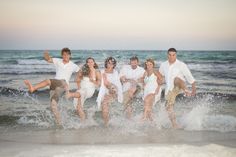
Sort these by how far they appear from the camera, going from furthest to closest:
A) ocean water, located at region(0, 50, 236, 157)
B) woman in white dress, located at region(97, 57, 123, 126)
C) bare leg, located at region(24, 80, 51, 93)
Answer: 1. woman in white dress, located at region(97, 57, 123, 126)
2. bare leg, located at region(24, 80, 51, 93)
3. ocean water, located at region(0, 50, 236, 157)

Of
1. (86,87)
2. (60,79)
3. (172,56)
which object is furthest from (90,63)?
(172,56)

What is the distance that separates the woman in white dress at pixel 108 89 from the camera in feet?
25.8

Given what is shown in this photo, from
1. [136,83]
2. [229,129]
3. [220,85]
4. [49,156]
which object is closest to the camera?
[49,156]

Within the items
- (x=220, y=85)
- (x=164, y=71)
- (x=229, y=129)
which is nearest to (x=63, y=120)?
(x=164, y=71)

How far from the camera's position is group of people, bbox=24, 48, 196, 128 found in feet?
24.9

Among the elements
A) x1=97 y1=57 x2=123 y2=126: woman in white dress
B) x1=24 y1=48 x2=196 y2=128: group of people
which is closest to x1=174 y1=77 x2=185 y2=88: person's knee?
x1=24 y1=48 x2=196 y2=128: group of people

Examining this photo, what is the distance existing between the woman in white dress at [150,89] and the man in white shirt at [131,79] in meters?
0.38

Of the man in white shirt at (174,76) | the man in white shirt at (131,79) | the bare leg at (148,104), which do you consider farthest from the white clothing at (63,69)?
the man in white shirt at (174,76)

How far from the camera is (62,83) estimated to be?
7.93m

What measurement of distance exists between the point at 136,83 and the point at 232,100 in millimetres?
5776

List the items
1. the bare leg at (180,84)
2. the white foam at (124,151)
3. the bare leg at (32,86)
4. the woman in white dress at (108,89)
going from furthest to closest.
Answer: the woman in white dress at (108,89)
the bare leg at (180,84)
the bare leg at (32,86)
the white foam at (124,151)

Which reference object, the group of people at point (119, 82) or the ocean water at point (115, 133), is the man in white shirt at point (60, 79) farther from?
the ocean water at point (115, 133)

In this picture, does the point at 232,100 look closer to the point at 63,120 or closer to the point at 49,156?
the point at 63,120

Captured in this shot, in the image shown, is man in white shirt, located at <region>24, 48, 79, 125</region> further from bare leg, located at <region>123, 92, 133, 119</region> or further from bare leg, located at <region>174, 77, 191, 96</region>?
bare leg, located at <region>174, 77, 191, 96</region>
